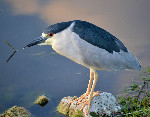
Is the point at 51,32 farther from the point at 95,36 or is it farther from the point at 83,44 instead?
the point at 95,36

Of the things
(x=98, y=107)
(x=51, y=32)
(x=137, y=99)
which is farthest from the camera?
(x=137, y=99)

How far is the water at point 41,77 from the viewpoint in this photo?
455cm

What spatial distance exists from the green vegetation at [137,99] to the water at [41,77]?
0.66 ft

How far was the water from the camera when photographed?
4.55 m

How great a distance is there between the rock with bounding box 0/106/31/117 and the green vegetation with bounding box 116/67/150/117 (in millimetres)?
1489

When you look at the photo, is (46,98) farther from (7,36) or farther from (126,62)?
(7,36)

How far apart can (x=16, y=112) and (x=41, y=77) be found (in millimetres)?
1072

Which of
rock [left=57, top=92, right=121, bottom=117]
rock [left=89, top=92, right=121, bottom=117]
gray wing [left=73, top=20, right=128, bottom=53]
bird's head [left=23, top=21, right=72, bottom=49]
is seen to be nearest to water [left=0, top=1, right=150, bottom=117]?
rock [left=57, top=92, right=121, bottom=117]

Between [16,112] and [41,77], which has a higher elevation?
[41,77]

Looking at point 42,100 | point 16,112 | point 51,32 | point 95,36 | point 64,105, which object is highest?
point 95,36

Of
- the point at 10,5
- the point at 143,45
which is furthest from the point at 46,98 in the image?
the point at 10,5

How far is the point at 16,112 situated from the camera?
13.6 ft

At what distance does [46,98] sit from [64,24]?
1514 mm

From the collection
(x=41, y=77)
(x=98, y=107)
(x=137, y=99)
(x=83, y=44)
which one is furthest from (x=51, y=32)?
(x=137, y=99)
